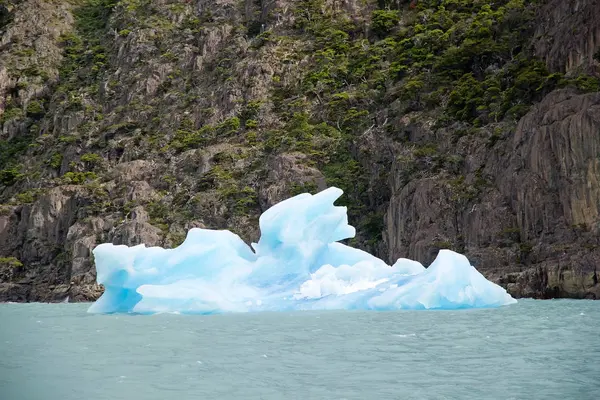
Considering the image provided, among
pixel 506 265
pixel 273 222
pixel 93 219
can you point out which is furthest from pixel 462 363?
pixel 93 219

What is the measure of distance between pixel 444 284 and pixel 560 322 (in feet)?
24.9

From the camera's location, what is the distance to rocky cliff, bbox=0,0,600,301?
129 ft

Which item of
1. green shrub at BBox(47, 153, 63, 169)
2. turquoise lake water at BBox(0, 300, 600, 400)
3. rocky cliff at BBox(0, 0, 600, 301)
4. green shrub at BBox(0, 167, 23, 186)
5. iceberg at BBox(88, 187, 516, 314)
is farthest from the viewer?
green shrub at BBox(0, 167, 23, 186)

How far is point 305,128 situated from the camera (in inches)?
2511

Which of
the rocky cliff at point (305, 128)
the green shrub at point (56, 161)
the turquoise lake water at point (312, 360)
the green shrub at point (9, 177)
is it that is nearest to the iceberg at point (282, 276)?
the turquoise lake water at point (312, 360)

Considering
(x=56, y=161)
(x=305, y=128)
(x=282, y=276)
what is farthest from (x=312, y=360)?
(x=56, y=161)

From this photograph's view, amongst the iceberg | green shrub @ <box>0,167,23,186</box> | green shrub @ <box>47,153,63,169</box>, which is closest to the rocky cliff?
green shrub @ <box>47,153,63,169</box>

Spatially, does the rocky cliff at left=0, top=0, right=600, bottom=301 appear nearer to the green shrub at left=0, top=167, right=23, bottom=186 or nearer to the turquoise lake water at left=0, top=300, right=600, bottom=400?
the green shrub at left=0, top=167, right=23, bottom=186

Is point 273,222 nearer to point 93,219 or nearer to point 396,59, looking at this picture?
point 93,219

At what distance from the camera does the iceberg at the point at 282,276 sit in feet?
92.2

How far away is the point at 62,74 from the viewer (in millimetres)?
86750

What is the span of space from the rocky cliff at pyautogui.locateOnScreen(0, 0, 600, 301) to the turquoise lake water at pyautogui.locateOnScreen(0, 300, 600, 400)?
16723 mm

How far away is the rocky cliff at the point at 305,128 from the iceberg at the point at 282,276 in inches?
329

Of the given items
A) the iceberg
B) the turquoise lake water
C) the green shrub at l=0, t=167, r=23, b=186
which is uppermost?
the green shrub at l=0, t=167, r=23, b=186
